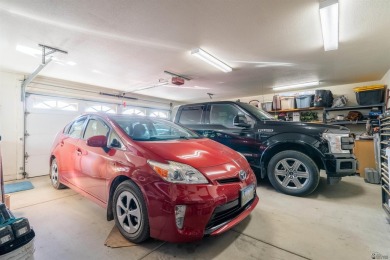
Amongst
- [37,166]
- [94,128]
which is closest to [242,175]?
[94,128]

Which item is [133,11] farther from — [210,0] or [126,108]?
[126,108]

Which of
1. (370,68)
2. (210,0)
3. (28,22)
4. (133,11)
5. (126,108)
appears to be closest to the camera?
(210,0)

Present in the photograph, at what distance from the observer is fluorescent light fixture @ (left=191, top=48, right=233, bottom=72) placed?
11.1 feet

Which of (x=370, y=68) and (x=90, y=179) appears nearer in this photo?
(x=90, y=179)

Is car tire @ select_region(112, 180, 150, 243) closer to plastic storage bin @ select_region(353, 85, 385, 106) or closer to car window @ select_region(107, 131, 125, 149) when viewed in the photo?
car window @ select_region(107, 131, 125, 149)

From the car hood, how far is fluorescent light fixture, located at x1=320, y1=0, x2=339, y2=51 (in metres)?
1.98

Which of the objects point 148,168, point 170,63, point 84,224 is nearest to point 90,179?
point 84,224

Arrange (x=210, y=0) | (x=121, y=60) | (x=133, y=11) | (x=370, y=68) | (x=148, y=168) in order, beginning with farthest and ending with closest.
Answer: (x=370, y=68), (x=121, y=60), (x=133, y=11), (x=210, y=0), (x=148, y=168)

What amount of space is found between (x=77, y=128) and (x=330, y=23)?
386 centimetres

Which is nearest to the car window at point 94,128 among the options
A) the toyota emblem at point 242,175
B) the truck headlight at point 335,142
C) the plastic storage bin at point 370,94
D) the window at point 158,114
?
the toyota emblem at point 242,175

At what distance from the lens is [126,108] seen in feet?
23.6

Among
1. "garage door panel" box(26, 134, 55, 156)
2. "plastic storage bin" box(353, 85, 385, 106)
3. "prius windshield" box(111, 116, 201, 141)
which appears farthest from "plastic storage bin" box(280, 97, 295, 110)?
"garage door panel" box(26, 134, 55, 156)

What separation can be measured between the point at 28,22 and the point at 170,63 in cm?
228

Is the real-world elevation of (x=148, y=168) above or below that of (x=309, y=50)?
below
